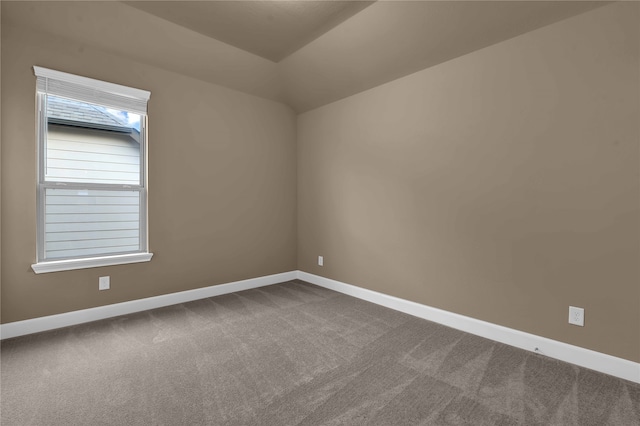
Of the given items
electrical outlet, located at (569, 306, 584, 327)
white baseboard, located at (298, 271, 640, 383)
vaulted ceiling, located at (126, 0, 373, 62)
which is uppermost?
vaulted ceiling, located at (126, 0, 373, 62)

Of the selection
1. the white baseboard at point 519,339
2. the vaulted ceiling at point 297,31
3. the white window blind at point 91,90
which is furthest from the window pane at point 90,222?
the white baseboard at point 519,339

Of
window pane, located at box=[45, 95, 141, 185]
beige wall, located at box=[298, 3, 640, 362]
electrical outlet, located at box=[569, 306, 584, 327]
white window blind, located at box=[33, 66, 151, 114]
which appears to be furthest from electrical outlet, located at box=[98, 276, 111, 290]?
electrical outlet, located at box=[569, 306, 584, 327]

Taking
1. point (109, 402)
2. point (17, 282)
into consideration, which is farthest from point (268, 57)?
point (109, 402)

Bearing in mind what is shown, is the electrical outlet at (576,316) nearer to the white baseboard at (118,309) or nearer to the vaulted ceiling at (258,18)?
the vaulted ceiling at (258,18)

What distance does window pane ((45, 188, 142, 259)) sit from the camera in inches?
106

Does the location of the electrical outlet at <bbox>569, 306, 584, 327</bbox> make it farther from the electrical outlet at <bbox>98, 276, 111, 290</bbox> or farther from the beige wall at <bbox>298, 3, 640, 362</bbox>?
the electrical outlet at <bbox>98, 276, 111, 290</bbox>

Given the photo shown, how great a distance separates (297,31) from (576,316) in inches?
136

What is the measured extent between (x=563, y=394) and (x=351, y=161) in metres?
2.88

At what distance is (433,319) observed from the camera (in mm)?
2955

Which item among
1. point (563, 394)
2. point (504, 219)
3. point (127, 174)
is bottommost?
point (563, 394)

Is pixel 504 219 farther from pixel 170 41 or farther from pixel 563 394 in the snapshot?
pixel 170 41

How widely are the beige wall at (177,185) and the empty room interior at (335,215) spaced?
0.08ft

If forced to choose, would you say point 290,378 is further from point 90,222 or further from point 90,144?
point 90,144

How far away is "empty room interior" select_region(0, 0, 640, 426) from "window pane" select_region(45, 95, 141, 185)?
18 mm
